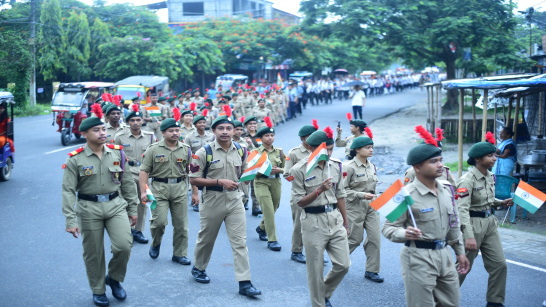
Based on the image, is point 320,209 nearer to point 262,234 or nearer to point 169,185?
point 169,185

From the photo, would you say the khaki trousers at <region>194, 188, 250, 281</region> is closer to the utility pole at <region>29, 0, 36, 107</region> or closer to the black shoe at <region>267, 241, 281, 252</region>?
the black shoe at <region>267, 241, 281, 252</region>

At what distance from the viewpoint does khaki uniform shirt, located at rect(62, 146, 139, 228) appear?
18.9 ft

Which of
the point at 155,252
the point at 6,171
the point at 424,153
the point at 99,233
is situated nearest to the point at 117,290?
the point at 99,233

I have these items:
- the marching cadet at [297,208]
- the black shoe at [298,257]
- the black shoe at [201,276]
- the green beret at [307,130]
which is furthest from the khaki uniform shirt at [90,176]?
the black shoe at [298,257]

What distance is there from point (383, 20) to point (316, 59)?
20561 mm

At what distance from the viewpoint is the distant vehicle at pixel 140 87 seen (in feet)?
75.8

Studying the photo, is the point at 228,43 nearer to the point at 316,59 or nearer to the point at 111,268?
the point at 316,59

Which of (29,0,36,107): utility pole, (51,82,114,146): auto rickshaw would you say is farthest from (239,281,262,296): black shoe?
(29,0,36,107): utility pole

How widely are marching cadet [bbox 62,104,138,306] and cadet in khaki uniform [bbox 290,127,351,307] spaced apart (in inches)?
72.5

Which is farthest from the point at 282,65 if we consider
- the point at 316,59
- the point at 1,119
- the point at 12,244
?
the point at 12,244

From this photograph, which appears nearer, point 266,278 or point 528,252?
point 266,278

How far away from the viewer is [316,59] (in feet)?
148

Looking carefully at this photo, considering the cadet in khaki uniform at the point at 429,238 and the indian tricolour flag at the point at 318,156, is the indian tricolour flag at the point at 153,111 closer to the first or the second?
the indian tricolour flag at the point at 318,156

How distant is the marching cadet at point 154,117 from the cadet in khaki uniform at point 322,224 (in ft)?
30.6
